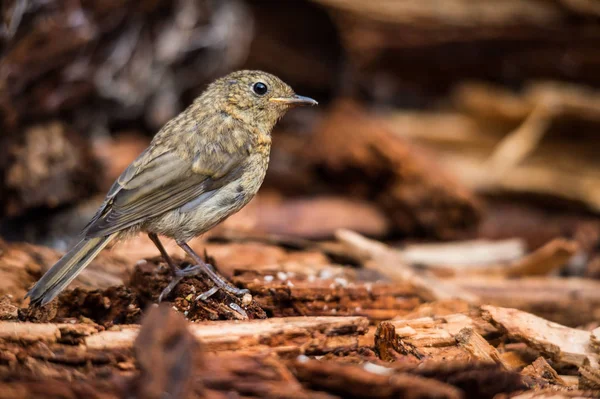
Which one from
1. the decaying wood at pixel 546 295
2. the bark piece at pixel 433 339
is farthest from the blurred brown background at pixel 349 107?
the bark piece at pixel 433 339

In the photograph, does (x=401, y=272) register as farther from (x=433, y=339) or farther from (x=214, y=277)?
(x=214, y=277)

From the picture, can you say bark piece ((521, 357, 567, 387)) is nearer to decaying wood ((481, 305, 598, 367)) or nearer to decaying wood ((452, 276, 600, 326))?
decaying wood ((481, 305, 598, 367))

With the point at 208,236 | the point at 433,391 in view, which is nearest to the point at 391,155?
the point at 208,236

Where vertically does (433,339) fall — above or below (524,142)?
below

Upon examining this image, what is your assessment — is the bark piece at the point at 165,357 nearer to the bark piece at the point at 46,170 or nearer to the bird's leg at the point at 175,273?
the bird's leg at the point at 175,273

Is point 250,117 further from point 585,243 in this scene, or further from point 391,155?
point 585,243

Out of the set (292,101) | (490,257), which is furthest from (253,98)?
(490,257)
